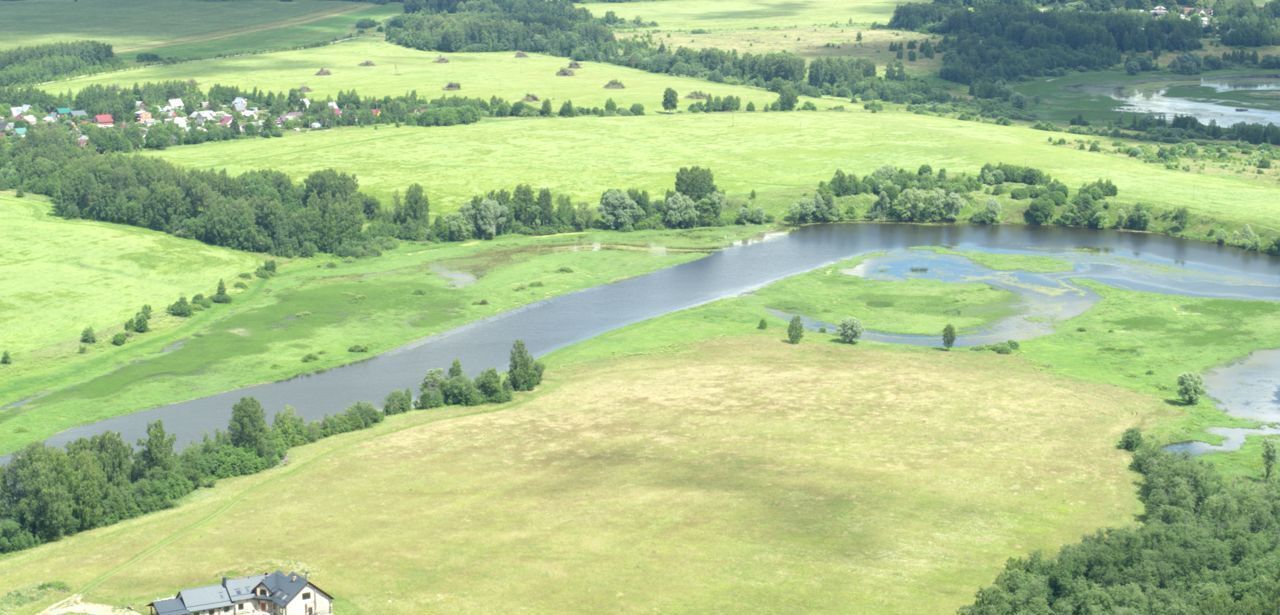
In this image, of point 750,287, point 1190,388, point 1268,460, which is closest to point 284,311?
point 750,287

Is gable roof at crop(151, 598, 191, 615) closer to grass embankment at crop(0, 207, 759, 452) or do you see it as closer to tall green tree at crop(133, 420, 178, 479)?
tall green tree at crop(133, 420, 178, 479)

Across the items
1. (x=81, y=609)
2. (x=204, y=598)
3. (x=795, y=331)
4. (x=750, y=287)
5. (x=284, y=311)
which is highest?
(x=204, y=598)

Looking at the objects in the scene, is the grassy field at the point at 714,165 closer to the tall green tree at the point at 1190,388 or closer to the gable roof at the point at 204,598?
the tall green tree at the point at 1190,388

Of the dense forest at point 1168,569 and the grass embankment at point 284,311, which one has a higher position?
the dense forest at point 1168,569

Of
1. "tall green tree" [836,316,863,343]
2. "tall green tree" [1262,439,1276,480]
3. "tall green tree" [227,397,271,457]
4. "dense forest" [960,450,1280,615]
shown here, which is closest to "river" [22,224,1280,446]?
"tall green tree" [836,316,863,343]

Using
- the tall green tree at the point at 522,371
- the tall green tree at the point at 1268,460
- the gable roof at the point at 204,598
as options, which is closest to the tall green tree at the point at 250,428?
the tall green tree at the point at 522,371

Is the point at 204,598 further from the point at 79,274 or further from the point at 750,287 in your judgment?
the point at 750,287
